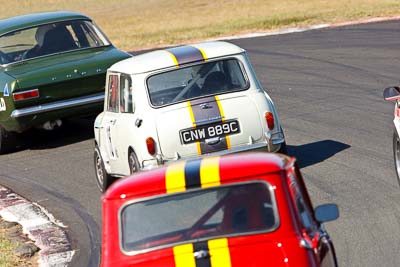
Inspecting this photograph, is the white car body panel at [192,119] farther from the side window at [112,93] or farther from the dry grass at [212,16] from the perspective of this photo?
the dry grass at [212,16]

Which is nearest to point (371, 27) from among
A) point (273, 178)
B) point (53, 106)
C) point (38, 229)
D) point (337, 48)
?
point (337, 48)

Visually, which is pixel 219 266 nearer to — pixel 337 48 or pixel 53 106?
pixel 53 106

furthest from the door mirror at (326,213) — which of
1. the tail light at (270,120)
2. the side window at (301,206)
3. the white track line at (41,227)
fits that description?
the tail light at (270,120)

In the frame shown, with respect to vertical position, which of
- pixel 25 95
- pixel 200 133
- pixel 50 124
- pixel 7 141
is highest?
pixel 200 133

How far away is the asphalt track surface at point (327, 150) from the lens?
10289 millimetres

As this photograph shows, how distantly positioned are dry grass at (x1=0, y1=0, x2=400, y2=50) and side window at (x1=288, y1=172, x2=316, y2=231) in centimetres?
2170

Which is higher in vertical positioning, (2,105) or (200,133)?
(200,133)

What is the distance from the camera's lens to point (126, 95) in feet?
41.2

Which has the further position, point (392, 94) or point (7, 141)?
point (7, 141)

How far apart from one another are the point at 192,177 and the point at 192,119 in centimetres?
567

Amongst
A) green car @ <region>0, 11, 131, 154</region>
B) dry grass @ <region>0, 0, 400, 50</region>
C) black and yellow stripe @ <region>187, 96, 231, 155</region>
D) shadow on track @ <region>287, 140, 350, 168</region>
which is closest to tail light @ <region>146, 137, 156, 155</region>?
black and yellow stripe @ <region>187, 96, 231, 155</region>

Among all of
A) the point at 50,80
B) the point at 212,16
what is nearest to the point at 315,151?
the point at 50,80

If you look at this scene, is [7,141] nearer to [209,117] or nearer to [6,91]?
[6,91]

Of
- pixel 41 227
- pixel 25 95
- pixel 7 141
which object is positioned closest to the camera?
pixel 41 227
